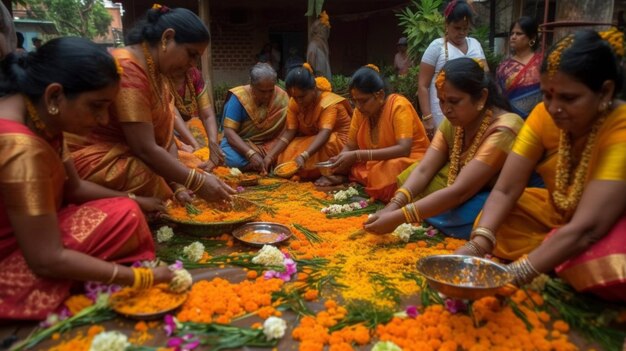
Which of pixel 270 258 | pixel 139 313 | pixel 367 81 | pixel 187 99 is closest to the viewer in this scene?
pixel 139 313

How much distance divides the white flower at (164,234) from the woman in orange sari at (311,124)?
2469mm

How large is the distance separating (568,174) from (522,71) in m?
2.40

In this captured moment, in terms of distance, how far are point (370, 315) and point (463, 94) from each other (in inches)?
71.7

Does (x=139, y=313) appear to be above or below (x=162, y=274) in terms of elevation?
below

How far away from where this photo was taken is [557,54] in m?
2.39

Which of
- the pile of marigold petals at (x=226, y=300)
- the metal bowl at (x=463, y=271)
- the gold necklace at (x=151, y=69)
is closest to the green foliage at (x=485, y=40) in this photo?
the gold necklace at (x=151, y=69)

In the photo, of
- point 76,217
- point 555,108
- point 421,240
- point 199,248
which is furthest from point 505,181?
point 76,217

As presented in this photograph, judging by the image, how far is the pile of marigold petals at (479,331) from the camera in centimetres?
218

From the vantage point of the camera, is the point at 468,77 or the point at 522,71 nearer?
the point at 468,77

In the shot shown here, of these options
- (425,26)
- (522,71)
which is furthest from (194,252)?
(425,26)

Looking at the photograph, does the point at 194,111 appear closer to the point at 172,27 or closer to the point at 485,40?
the point at 172,27

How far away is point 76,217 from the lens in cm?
255

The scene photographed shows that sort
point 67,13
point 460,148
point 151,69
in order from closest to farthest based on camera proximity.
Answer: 1. point 151,69
2. point 460,148
3. point 67,13

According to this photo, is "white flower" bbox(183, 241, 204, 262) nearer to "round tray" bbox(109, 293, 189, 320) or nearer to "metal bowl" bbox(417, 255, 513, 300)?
"round tray" bbox(109, 293, 189, 320)
